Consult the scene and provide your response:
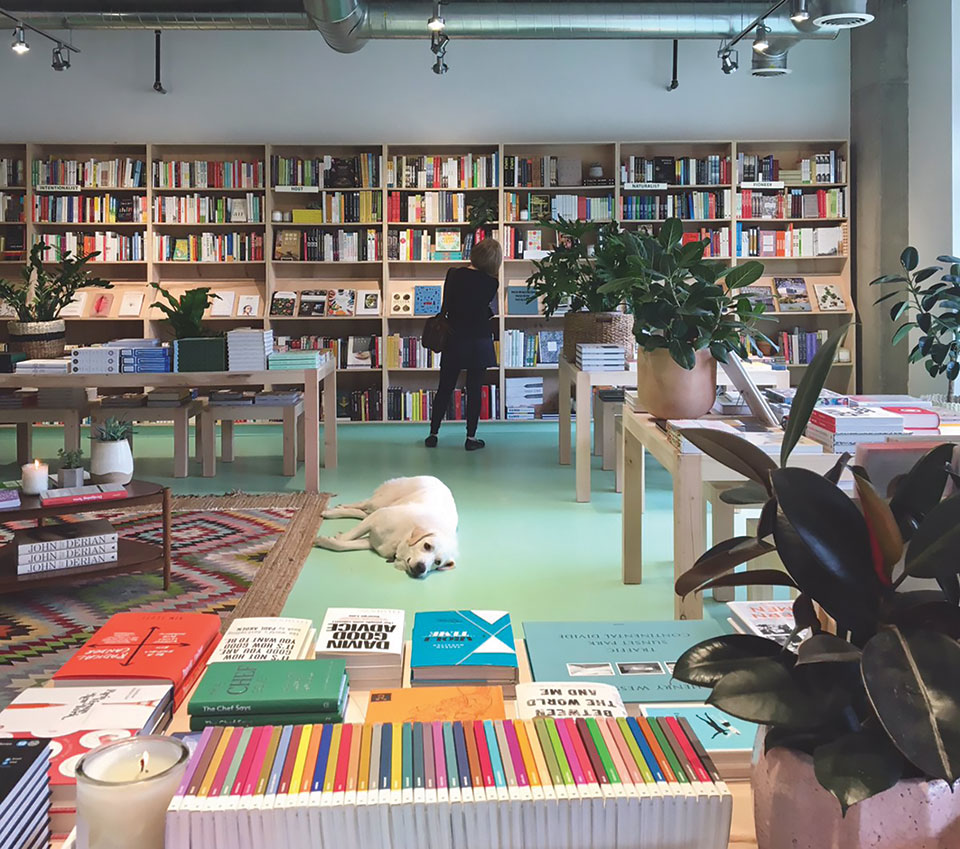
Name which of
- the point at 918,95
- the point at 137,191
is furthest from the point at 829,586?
the point at 137,191

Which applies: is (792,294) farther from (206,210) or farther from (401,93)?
(206,210)

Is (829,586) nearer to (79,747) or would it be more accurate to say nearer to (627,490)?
(79,747)

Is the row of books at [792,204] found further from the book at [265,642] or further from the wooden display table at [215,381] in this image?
the book at [265,642]

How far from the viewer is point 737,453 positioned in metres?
1.01

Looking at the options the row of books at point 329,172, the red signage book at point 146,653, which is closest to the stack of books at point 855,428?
the red signage book at point 146,653

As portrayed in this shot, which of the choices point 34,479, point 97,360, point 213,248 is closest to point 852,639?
point 34,479

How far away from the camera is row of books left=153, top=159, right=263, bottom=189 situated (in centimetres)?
850

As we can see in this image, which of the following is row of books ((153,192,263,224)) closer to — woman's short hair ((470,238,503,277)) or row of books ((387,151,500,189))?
row of books ((387,151,500,189))

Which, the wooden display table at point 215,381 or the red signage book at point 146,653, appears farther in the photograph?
the wooden display table at point 215,381

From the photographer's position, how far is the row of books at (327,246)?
859 centimetres

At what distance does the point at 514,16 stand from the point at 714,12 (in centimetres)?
A: 153

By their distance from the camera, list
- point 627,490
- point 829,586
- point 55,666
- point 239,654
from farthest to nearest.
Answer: point 627,490 < point 55,666 < point 239,654 < point 829,586

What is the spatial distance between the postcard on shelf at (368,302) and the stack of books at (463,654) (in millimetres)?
7098

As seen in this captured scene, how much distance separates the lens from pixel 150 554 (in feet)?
12.6
